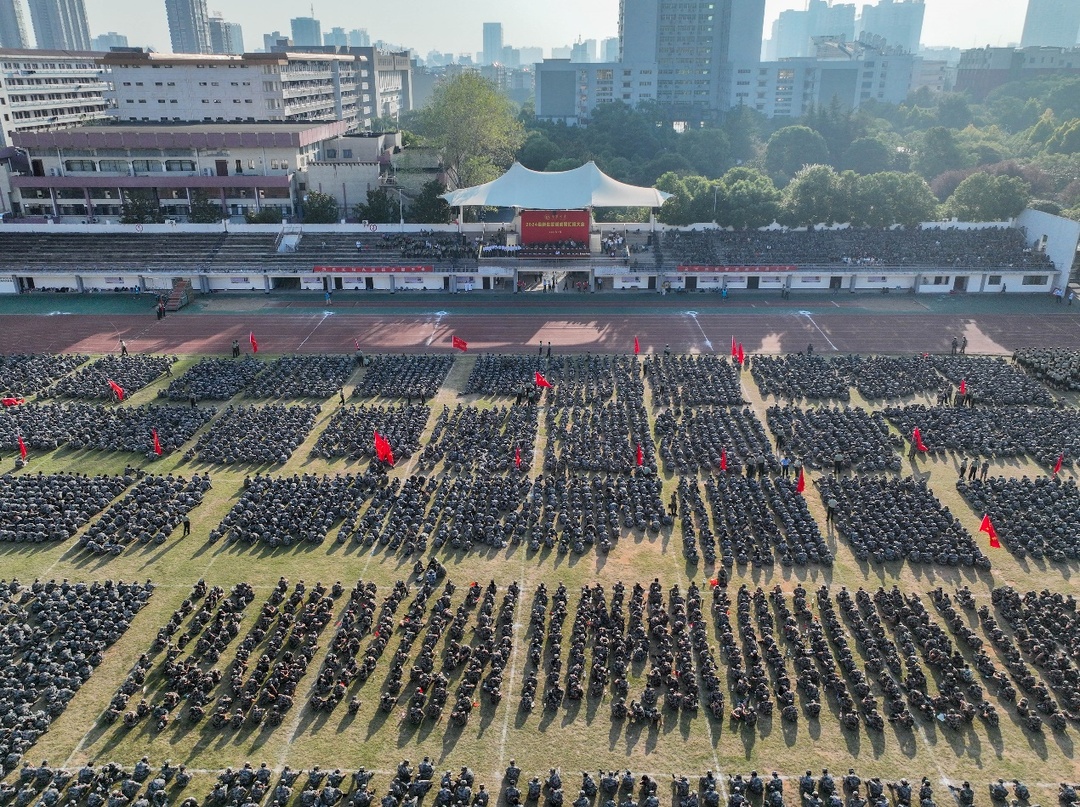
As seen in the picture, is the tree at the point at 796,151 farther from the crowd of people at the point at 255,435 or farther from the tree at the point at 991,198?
the crowd of people at the point at 255,435

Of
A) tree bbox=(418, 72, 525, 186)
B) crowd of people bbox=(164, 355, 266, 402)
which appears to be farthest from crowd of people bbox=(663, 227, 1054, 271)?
crowd of people bbox=(164, 355, 266, 402)

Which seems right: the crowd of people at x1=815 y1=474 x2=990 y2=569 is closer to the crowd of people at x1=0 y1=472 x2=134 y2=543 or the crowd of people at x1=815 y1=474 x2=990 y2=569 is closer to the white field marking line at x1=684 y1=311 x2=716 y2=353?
the white field marking line at x1=684 y1=311 x2=716 y2=353

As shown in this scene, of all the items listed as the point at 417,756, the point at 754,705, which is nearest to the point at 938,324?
the point at 754,705

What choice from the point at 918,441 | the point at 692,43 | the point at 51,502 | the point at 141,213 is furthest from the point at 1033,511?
the point at 692,43

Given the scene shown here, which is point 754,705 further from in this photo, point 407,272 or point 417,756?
point 407,272

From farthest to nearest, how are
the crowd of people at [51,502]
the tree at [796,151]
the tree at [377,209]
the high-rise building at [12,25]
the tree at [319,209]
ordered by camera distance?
1. the high-rise building at [12,25]
2. the tree at [796,151]
3. the tree at [377,209]
4. the tree at [319,209]
5. the crowd of people at [51,502]

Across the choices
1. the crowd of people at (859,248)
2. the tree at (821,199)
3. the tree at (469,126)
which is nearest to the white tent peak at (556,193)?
the crowd of people at (859,248)
